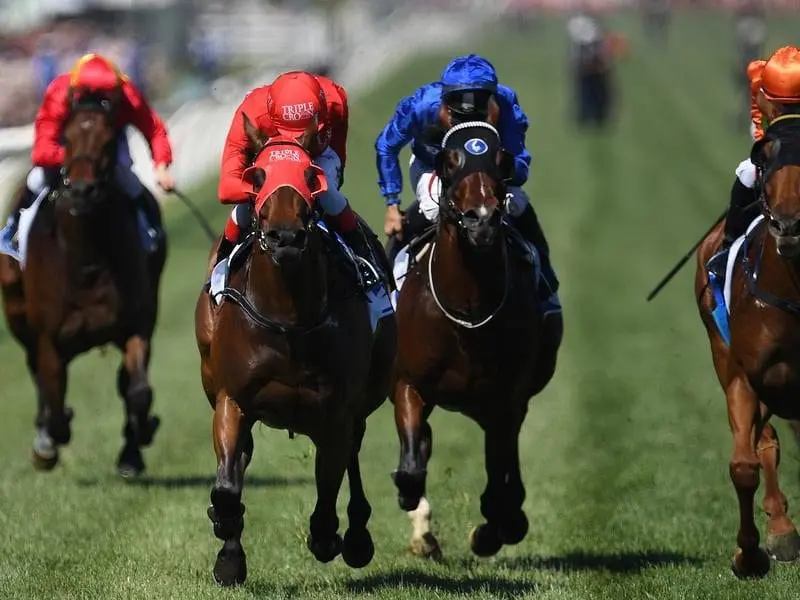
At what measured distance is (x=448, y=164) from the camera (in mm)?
8070

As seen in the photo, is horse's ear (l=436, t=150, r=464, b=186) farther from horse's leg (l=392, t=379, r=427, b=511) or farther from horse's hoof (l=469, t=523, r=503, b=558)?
horse's hoof (l=469, t=523, r=503, b=558)

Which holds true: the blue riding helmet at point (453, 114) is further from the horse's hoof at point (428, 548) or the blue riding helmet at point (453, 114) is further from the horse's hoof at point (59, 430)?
the horse's hoof at point (59, 430)

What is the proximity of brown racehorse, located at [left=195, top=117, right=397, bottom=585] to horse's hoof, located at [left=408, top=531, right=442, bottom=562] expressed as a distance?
1.15 metres

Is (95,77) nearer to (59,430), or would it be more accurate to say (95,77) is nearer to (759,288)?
(59,430)

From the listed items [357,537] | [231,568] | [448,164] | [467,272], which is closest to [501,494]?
[357,537]

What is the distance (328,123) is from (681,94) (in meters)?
40.3

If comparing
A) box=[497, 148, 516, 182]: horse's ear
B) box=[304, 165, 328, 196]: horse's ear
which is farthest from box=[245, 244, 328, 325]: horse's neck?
box=[497, 148, 516, 182]: horse's ear

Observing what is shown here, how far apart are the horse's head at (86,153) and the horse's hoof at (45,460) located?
1692mm

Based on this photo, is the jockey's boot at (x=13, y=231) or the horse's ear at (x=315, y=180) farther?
the jockey's boot at (x=13, y=231)

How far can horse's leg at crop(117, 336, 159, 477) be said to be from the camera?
1092 cm

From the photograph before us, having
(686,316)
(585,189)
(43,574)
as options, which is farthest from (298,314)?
(585,189)

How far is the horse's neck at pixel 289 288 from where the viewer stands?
731 centimetres

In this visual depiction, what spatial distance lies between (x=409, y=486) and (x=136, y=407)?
2.89 m

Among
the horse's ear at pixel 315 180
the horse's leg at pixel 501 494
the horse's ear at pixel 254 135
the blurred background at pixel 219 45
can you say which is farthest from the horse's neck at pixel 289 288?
the blurred background at pixel 219 45
